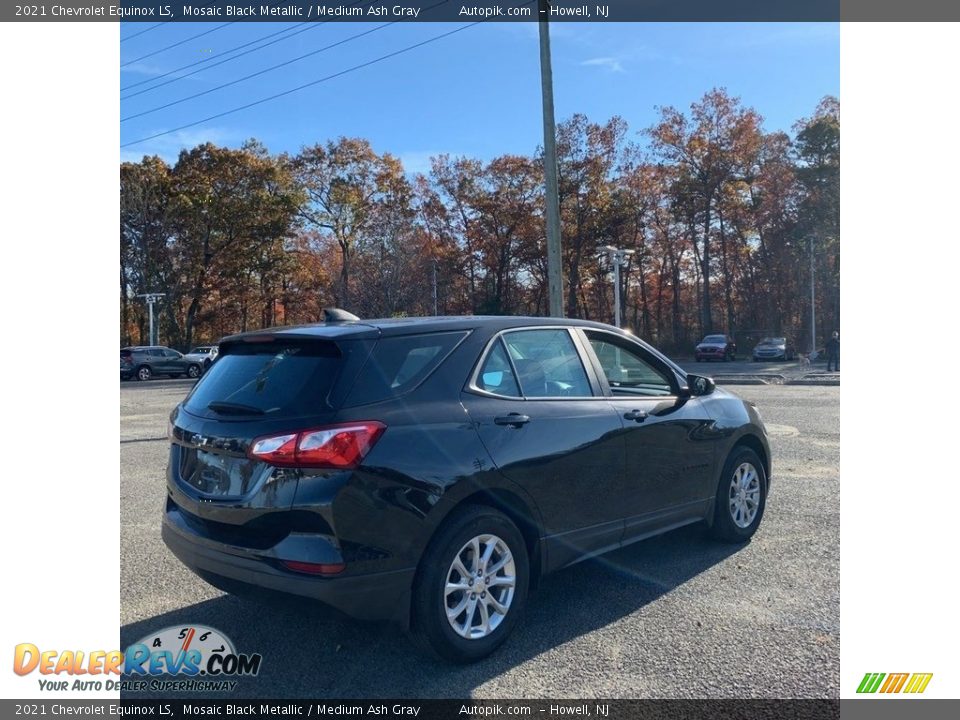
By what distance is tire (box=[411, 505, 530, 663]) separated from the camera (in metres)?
3.49

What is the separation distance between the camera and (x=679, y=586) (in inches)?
183

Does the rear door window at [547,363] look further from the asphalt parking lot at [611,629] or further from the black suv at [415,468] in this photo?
the asphalt parking lot at [611,629]

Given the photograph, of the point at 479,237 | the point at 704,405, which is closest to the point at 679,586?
the point at 704,405

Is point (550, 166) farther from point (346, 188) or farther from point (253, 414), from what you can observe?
point (346, 188)

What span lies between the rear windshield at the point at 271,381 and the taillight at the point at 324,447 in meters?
0.13

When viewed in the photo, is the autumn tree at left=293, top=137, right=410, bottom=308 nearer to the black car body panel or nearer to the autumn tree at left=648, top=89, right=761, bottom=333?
the autumn tree at left=648, top=89, right=761, bottom=333

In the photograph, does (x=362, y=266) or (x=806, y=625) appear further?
(x=362, y=266)

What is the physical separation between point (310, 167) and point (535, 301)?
16999mm

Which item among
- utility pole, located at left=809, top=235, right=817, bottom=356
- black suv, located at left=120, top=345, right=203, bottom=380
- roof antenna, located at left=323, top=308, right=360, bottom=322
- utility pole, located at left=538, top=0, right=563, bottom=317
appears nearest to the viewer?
roof antenna, located at left=323, top=308, right=360, bottom=322

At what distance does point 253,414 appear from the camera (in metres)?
3.61

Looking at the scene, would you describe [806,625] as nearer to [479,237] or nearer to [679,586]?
[679,586]

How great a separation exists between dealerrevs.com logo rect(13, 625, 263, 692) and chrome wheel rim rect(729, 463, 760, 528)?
134 inches
